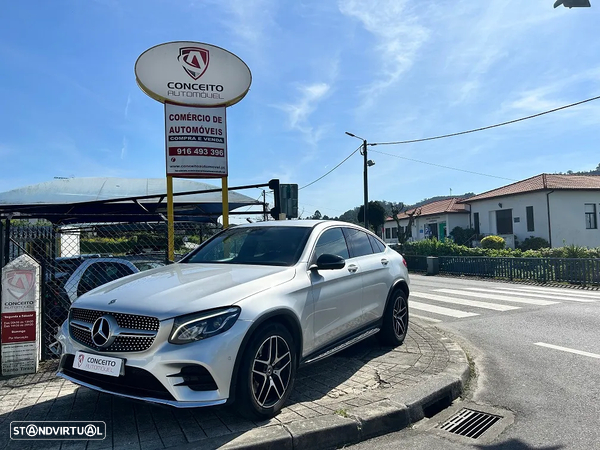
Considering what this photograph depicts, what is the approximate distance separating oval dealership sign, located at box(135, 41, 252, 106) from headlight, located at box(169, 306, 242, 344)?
4789mm

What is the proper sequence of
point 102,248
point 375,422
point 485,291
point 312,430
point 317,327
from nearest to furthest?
point 312,430 → point 375,422 → point 317,327 → point 102,248 → point 485,291

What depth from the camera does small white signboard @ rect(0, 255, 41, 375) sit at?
4902 mm

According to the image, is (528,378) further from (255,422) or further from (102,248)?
(102,248)

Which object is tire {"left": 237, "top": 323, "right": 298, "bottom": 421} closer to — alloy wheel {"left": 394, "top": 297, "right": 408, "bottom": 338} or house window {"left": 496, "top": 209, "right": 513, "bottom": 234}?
alloy wheel {"left": 394, "top": 297, "right": 408, "bottom": 338}

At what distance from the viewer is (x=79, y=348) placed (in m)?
3.60

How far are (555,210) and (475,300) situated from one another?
817 inches

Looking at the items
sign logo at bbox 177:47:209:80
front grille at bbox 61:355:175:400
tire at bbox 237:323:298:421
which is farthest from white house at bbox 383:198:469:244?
front grille at bbox 61:355:175:400

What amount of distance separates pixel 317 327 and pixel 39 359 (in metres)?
3.47

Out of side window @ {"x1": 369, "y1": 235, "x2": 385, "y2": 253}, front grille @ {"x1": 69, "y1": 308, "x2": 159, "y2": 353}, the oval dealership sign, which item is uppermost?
the oval dealership sign

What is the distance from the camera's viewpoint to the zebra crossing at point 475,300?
390 inches

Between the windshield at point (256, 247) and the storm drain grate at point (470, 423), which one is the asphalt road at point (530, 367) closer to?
the storm drain grate at point (470, 423)

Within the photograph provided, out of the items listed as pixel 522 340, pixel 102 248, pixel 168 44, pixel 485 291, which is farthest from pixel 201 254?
pixel 485 291

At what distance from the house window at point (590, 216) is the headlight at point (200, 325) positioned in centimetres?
3234

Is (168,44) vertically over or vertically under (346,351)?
over
